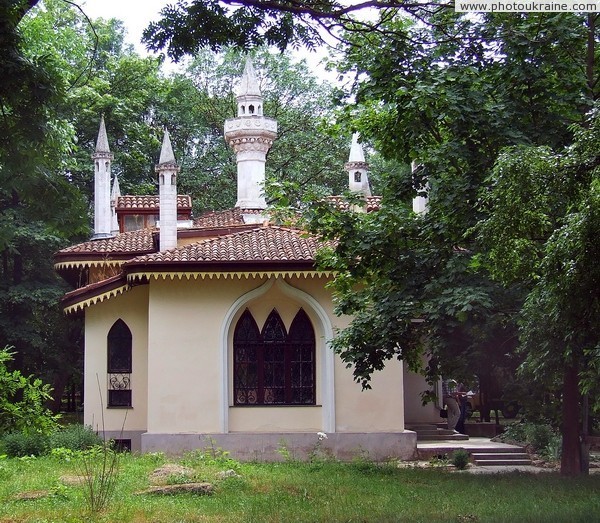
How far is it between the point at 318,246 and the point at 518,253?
11058 mm

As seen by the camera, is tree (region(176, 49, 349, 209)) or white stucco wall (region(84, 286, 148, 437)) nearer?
white stucco wall (region(84, 286, 148, 437))

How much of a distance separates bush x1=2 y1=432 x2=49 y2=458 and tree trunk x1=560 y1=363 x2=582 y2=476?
399 inches

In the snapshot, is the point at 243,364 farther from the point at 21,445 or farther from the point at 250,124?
the point at 250,124

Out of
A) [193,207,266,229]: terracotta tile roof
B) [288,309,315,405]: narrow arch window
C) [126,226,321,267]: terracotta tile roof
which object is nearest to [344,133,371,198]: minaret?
[193,207,266,229]: terracotta tile roof

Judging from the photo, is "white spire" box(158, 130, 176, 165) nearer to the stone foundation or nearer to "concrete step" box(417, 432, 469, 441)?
the stone foundation

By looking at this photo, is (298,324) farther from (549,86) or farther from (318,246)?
(549,86)

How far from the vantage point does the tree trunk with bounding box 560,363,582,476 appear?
→ 1574cm

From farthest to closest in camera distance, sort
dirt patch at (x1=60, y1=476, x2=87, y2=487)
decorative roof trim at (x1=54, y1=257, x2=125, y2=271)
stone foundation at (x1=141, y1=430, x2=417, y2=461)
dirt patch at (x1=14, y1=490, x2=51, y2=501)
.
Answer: decorative roof trim at (x1=54, y1=257, x2=125, y2=271)
stone foundation at (x1=141, y1=430, x2=417, y2=461)
dirt patch at (x1=60, y1=476, x2=87, y2=487)
dirt patch at (x1=14, y1=490, x2=51, y2=501)

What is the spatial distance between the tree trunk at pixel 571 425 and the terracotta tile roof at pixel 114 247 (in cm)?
1255

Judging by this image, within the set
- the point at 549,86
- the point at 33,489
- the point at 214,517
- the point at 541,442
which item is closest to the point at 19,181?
the point at 214,517

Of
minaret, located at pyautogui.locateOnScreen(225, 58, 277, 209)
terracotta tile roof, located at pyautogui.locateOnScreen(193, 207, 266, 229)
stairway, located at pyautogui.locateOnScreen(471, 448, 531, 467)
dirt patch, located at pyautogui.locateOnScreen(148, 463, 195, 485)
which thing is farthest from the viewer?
minaret, located at pyautogui.locateOnScreen(225, 58, 277, 209)

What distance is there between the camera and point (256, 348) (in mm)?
20844

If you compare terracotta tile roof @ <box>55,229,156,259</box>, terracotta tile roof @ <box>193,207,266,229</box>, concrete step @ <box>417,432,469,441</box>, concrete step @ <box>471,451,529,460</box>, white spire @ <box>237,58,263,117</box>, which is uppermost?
white spire @ <box>237,58,263,117</box>

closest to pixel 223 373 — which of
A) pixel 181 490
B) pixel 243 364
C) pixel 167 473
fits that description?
pixel 243 364
